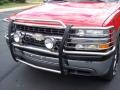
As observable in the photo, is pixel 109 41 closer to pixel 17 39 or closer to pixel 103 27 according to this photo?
pixel 103 27

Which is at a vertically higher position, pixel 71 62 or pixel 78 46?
pixel 78 46

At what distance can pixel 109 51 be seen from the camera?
411cm

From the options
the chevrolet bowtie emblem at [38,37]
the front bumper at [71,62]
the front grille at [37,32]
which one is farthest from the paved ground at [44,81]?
the chevrolet bowtie emblem at [38,37]

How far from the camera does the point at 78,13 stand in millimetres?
4457

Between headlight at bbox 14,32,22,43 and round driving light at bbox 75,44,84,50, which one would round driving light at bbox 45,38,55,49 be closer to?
round driving light at bbox 75,44,84,50

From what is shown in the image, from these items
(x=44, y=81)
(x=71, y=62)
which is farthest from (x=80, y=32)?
(x=44, y=81)

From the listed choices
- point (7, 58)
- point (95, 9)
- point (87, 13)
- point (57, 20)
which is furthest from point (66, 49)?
point (7, 58)

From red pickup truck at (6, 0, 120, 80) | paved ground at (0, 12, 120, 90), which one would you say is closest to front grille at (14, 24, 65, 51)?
red pickup truck at (6, 0, 120, 80)

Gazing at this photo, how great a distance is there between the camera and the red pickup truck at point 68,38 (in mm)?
4012

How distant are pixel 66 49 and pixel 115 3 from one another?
5.94ft

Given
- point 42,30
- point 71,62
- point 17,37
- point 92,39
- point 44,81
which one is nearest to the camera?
point 92,39

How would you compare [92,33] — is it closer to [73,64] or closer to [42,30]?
[73,64]

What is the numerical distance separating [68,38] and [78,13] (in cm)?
63

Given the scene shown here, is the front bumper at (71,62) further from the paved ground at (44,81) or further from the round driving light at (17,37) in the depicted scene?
the paved ground at (44,81)
